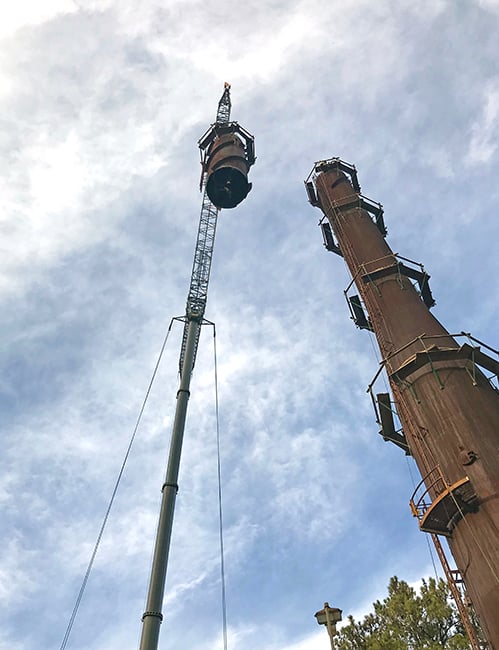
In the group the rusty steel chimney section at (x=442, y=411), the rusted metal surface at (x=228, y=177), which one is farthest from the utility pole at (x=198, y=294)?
the rusty steel chimney section at (x=442, y=411)

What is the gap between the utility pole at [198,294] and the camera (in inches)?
651

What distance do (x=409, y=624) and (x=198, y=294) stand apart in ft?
69.6

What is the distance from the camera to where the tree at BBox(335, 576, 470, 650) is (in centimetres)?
2002

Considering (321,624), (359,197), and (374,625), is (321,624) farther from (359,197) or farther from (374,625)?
(359,197)

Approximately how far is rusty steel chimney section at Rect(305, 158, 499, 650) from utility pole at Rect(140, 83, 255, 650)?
8836mm

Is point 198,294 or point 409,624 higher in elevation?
point 198,294

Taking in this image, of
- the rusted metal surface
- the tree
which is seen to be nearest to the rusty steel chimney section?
the tree

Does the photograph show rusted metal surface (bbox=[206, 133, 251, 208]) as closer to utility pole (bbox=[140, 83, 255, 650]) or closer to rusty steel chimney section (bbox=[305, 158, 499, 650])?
utility pole (bbox=[140, 83, 255, 650])

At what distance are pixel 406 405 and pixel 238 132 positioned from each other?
28749 mm

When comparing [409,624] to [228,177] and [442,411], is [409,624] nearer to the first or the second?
[442,411]

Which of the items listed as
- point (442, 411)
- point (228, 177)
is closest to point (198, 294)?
point (228, 177)

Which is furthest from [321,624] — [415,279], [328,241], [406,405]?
[328,241]

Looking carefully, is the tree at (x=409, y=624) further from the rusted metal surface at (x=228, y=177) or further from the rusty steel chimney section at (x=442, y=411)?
the rusted metal surface at (x=228, y=177)

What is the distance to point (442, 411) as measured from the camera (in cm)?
1647
